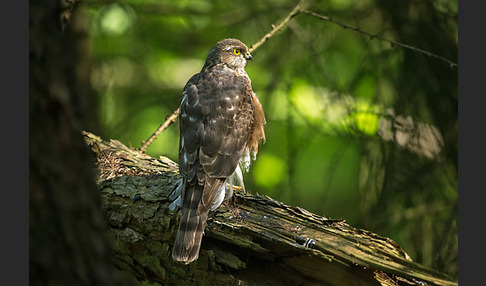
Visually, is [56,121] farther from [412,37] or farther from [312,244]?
[412,37]

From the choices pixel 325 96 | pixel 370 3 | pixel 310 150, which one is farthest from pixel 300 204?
pixel 370 3

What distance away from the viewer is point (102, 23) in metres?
6.45

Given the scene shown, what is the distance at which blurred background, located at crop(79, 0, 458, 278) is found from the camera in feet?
17.2

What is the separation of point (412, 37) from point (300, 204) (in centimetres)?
241

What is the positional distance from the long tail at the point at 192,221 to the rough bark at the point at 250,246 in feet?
0.44

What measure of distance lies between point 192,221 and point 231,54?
2.48 meters

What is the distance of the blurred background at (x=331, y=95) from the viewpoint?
5.25 meters

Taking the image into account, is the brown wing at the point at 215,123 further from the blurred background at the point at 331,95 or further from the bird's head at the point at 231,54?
the blurred background at the point at 331,95

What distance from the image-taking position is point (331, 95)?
19.8ft

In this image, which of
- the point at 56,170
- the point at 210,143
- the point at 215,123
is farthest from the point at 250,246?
the point at 56,170

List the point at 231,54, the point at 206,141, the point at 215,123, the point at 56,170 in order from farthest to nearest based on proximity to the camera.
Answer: the point at 231,54 < the point at 215,123 < the point at 206,141 < the point at 56,170

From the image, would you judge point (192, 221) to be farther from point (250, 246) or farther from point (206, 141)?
point (206, 141)

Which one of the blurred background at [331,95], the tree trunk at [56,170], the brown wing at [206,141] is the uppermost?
the blurred background at [331,95]

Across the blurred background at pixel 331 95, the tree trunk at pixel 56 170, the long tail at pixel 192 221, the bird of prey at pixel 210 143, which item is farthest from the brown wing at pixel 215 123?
the tree trunk at pixel 56 170
